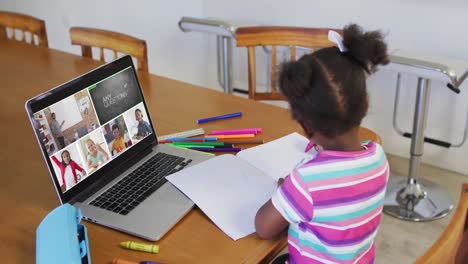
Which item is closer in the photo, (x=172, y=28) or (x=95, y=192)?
(x=95, y=192)

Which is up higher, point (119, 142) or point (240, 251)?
point (119, 142)

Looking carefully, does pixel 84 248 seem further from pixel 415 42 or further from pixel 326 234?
pixel 415 42

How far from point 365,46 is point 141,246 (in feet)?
1.82

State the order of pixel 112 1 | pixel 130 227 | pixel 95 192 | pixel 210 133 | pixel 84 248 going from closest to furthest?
pixel 84 248 < pixel 130 227 < pixel 95 192 < pixel 210 133 < pixel 112 1

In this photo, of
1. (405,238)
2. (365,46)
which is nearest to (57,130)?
(365,46)

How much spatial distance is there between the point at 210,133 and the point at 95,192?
39cm

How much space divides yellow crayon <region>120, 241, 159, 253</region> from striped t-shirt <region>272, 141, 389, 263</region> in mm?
238

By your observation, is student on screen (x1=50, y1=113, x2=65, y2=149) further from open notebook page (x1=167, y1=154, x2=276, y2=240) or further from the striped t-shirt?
the striped t-shirt

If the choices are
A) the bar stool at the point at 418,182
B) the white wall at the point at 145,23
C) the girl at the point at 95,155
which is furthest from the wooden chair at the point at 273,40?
the white wall at the point at 145,23

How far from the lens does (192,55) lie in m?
3.60

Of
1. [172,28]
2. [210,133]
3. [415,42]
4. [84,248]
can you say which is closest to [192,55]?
[172,28]

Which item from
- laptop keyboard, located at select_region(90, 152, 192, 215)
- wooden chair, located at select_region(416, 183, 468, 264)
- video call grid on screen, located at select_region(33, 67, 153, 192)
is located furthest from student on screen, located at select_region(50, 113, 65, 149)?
wooden chair, located at select_region(416, 183, 468, 264)

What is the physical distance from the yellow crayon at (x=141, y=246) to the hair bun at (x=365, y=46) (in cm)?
51

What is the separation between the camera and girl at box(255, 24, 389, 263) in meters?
0.92
